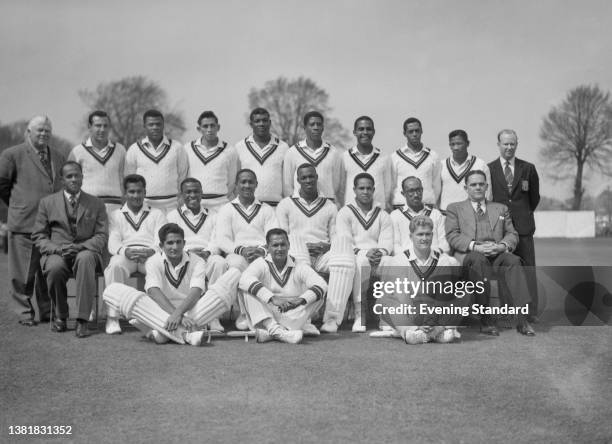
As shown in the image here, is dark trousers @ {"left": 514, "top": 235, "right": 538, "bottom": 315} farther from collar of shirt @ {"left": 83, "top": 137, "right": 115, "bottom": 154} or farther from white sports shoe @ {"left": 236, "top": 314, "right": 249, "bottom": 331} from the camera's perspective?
collar of shirt @ {"left": 83, "top": 137, "right": 115, "bottom": 154}

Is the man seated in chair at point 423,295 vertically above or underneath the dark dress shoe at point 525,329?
above

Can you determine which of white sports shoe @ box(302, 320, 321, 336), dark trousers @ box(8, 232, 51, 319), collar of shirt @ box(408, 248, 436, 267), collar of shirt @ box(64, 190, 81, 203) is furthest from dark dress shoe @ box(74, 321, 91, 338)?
collar of shirt @ box(408, 248, 436, 267)

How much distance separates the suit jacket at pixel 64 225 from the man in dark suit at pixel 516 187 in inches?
169

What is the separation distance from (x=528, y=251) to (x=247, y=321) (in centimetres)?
310

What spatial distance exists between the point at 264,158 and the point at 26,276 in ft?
9.49

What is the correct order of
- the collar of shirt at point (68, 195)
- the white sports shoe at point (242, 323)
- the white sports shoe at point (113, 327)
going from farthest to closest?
the collar of shirt at point (68, 195), the white sports shoe at point (242, 323), the white sports shoe at point (113, 327)

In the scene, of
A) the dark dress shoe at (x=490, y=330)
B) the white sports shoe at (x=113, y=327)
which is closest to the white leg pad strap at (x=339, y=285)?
the dark dress shoe at (x=490, y=330)

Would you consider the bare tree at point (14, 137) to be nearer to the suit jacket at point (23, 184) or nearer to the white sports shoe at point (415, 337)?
the suit jacket at point (23, 184)

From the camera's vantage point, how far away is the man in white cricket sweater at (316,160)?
7.73 meters

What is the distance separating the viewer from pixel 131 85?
1061 inches

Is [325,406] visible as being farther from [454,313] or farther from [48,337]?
[48,337]

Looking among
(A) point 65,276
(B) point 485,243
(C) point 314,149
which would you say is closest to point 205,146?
(C) point 314,149

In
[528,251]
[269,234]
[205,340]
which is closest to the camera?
[205,340]

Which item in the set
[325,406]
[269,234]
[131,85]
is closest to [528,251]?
[269,234]
